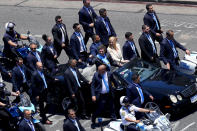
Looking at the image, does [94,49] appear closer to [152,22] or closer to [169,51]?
[169,51]

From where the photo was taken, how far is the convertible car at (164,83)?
16359mm

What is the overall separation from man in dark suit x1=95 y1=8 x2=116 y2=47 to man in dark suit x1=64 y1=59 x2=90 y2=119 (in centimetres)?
379

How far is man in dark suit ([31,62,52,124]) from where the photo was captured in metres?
16.7

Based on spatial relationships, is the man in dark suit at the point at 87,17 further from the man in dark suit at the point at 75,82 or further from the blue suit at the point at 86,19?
the man in dark suit at the point at 75,82

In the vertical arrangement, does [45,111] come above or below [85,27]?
below

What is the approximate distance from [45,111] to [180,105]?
4057mm

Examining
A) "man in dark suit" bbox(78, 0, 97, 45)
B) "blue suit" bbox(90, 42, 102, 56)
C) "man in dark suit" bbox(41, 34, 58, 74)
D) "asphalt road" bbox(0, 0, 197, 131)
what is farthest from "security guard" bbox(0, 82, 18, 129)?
Result: "man in dark suit" bbox(78, 0, 97, 45)

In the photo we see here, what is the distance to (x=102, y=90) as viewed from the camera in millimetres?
16641

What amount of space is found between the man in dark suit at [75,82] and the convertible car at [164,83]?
1076 millimetres

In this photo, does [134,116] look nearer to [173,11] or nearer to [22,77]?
[22,77]

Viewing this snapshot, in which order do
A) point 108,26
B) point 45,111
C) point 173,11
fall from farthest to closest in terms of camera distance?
point 173,11 < point 108,26 < point 45,111

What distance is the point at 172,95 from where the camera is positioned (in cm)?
1638

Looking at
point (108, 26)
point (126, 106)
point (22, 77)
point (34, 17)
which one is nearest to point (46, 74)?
point (22, 77)

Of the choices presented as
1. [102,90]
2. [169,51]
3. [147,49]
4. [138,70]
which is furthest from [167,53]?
[102,90]
